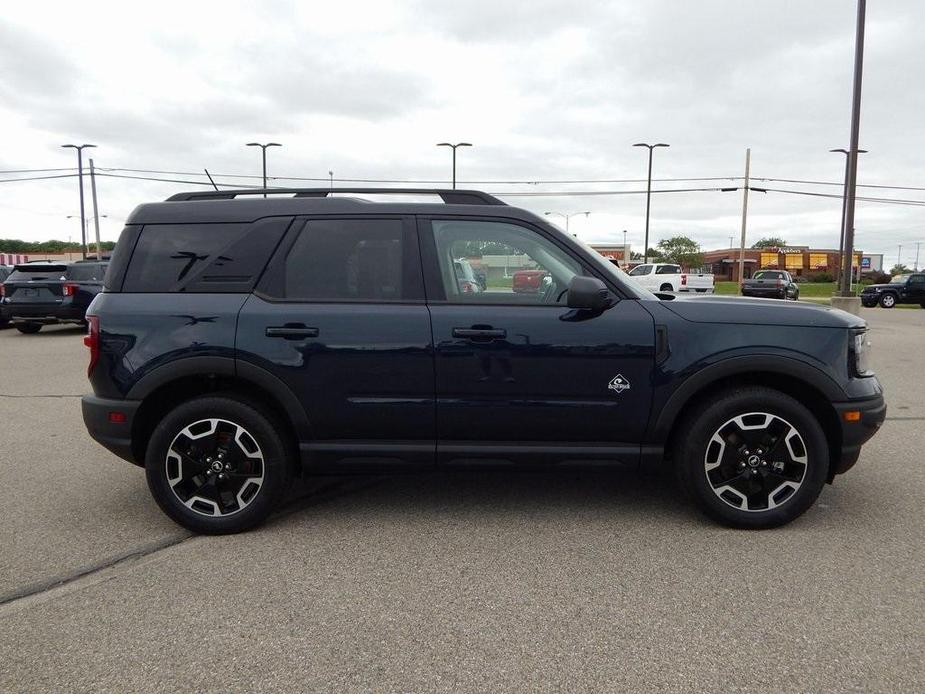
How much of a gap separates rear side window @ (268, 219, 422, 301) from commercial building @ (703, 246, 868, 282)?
8208 centimetres

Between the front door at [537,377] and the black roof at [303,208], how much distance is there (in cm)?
47

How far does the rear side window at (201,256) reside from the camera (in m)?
3.66

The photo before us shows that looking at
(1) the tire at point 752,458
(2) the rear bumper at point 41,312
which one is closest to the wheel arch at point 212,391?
(1) the tire at point 752,458

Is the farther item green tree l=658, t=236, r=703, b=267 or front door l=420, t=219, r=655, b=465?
green tree l=658, t=236, r=703, b=267

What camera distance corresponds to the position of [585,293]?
339cm

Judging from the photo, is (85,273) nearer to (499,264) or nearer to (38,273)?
(38,273)

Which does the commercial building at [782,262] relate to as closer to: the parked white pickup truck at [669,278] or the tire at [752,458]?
the parked white pickup truck at [669,278]

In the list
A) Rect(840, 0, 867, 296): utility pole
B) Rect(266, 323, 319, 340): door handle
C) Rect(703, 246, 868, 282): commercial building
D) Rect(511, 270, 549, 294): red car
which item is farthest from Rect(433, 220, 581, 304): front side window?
Rect(703, 246, 868, 282): commercial building

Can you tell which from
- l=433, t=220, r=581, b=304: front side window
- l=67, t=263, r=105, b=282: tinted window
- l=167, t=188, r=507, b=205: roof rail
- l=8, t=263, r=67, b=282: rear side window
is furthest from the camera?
l=67, t=263, r=105, b=282: tinted window

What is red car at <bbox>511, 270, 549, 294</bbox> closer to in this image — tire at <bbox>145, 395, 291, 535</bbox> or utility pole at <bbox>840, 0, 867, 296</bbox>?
tire at <bbox>145, 395, 291, 535</bbox>

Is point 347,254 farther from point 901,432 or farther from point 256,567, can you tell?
point 901,432

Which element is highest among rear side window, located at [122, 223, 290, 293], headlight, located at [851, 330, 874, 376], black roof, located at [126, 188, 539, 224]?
black roof, located at [126, 188, 539, 224]

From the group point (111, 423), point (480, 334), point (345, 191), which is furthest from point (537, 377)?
point (111, 423)

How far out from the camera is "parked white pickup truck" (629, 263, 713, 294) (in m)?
32.4
